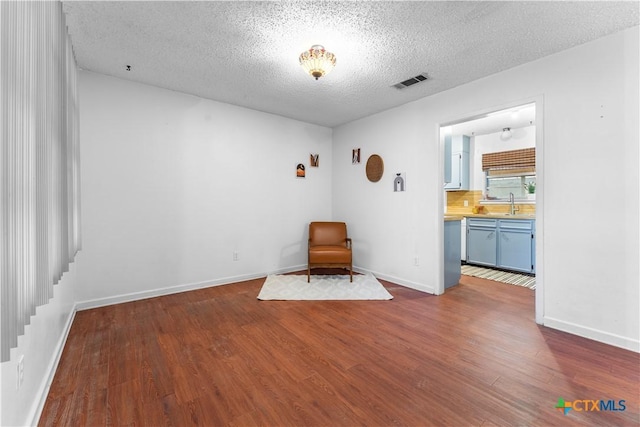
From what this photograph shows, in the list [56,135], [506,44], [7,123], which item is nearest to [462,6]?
[506,44]

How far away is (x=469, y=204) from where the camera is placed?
19.4ft

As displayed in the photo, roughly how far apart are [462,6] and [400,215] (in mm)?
2571

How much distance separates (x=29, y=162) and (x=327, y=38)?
7.22 ft

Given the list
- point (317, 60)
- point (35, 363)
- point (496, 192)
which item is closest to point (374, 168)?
point (317, 60)

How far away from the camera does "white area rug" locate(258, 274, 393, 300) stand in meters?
3.46

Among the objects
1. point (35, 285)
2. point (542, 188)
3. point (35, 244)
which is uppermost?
point (542, 188)

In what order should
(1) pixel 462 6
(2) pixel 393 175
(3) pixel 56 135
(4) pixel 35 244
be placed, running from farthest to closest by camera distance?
(2) pixel 393 175, (1) pixel 462 6, (3) pixel 56 135, (4) pixel 35 244

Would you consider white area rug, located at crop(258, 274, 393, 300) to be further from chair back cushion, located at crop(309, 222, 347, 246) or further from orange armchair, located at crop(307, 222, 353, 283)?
chair back cushion, located at crop(309, 222, 347, 246)

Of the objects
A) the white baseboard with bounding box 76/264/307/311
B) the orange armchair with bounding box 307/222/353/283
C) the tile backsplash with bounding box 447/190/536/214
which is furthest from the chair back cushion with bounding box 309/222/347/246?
the tile backsplash with bounding box 447/190/536/214

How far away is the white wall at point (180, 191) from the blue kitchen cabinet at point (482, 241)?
10.3 feet

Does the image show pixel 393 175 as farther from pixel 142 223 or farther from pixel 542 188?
pixel 142 223

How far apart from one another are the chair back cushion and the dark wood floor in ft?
5.13

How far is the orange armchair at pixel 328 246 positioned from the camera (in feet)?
13.1

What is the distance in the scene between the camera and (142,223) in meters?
3.38
